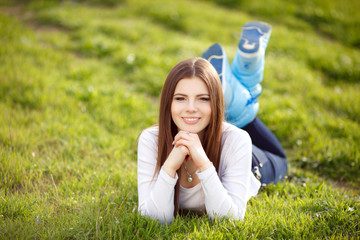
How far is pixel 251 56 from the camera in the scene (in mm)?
3574

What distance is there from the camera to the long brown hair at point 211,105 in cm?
248

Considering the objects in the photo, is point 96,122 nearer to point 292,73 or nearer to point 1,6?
point 292,73

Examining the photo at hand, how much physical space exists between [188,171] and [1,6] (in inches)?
391

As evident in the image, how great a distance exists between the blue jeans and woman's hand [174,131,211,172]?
936 mm

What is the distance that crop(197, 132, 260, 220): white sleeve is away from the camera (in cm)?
232

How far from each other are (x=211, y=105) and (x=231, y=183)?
63 cm

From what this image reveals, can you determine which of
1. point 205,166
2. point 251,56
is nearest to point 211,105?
point 205,166

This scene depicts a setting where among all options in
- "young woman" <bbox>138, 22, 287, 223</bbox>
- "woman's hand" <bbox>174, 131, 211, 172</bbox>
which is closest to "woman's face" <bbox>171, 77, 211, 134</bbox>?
"young woman" <bbox>138, 22, 287, 223</bbox>

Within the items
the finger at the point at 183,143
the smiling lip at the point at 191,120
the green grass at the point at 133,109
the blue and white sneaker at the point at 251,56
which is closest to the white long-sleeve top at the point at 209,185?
the green grass at the point at 133,109

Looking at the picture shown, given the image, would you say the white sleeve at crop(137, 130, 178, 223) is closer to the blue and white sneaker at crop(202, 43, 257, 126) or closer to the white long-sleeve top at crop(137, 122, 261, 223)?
the white long-sleeve top at crop(137, 122, 261, 223)

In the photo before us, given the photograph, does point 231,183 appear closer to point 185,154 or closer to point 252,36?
point 185,154

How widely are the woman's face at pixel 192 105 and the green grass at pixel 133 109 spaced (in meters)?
0.77

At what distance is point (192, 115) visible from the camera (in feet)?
8.07

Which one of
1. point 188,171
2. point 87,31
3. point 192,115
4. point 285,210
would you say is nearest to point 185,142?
point 192,115
